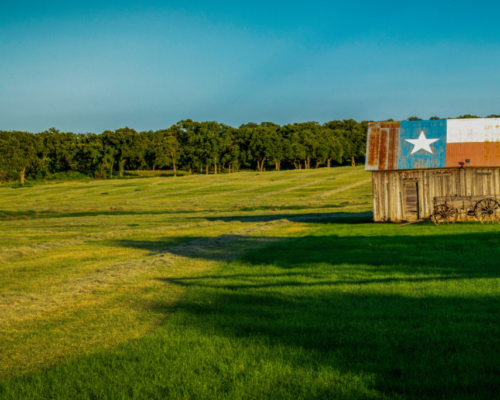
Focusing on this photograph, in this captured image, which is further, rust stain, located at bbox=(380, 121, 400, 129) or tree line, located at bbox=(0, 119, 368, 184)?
tree line, located at bbox=(0, 119, 368, 184)

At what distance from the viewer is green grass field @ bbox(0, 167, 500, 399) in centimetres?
604

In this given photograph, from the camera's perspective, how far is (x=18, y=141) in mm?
97625

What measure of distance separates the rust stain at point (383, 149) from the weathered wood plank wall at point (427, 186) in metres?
0.56

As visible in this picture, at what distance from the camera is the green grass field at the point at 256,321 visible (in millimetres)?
6039

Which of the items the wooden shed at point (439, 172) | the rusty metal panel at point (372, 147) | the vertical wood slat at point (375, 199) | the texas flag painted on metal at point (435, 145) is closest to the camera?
the wooden shed at point (439, 172)

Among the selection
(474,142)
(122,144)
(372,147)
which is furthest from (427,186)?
(122,144)

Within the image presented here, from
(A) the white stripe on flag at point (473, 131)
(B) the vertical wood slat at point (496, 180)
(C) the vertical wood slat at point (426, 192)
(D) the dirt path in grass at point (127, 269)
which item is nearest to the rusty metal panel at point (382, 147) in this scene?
(C) the vertical wood slat at point (426, 192)

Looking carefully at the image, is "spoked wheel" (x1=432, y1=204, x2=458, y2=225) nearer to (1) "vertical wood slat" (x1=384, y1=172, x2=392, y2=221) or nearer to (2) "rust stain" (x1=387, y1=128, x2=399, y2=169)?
(1) "vertical wood slat" (x1=384, y1=172, x2=392, y2=221)

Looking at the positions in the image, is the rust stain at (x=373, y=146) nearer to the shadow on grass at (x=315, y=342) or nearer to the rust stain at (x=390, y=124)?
the rust stain at (x=390, y=124)

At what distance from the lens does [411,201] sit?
30641mm

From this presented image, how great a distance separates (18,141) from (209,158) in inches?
1672

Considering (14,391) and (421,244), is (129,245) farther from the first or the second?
(14,391)

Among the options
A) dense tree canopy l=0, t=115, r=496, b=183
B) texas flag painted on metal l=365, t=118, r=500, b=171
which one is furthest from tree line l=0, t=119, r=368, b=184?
texas flag painted on metal l=365, t=118, r=500, b=171

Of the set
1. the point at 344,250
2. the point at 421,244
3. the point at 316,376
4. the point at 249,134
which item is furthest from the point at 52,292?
the point at 249,134
